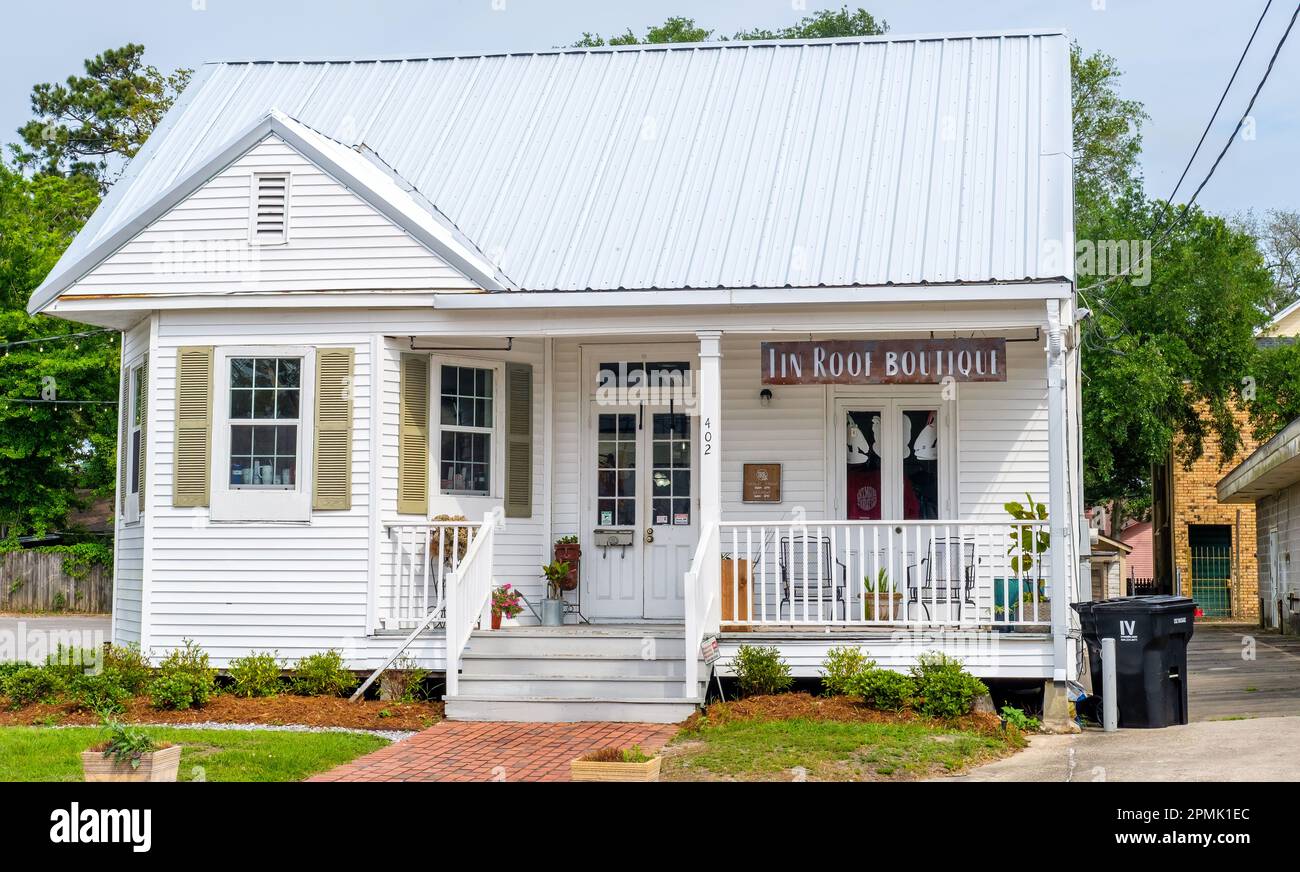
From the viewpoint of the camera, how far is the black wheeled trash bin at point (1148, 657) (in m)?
11.2

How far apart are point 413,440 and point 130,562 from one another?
124 inches

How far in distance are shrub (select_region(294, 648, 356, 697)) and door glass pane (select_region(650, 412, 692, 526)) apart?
132 inches

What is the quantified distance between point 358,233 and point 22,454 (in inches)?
802

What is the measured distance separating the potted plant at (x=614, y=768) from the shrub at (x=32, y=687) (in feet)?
19.8

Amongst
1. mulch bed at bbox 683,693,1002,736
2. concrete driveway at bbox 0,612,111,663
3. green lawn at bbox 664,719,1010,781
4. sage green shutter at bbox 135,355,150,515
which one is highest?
sage green shutter at bbox 135,355,150,515

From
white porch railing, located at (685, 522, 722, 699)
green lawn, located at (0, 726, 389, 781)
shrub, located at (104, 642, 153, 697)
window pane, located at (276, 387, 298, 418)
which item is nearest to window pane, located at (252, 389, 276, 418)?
window pane, located at (276, 387, 298, 418)

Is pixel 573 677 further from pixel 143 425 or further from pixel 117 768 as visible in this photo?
pixel 143 425

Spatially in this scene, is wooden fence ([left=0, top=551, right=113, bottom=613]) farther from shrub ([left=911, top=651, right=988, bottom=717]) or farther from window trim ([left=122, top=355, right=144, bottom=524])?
shrub ([left=911, top=651, right=988, bottom=717])

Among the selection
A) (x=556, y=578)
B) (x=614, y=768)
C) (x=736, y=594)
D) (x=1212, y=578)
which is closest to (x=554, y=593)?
(x=556, y=578)

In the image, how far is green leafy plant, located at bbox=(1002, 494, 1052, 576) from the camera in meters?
12.1

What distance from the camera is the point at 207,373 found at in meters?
13.2

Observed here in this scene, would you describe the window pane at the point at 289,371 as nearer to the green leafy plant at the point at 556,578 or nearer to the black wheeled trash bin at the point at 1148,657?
the green leafy plant at the point at 556,578

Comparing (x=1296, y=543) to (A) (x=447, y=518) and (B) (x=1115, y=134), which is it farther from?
(A) (x=447, y=518)

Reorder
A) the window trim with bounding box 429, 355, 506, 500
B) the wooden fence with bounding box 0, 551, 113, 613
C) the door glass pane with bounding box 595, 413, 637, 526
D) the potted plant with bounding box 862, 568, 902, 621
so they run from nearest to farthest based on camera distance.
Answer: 1. the potted plant with bounding box 862, 568, 902, 621
2. the window trim with bounding box 429, 355, 506, 500
3. the door glass pane with bounding box 595, 413, 637, 526
4. the wooden fence with bounding box 0, 551, 113, 613
